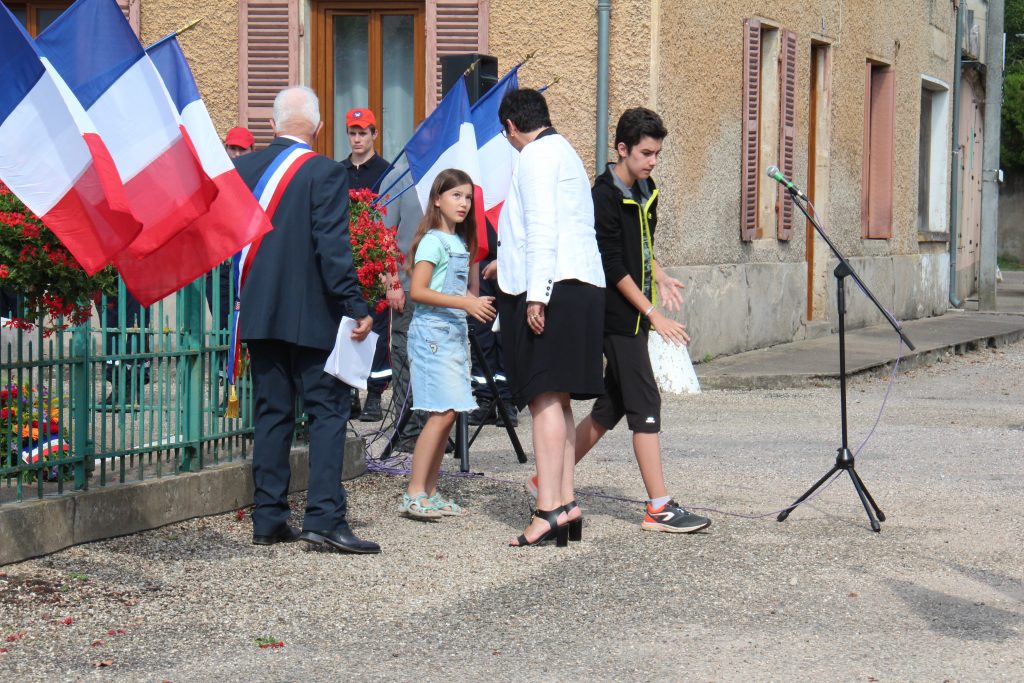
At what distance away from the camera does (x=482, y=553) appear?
6.33 m

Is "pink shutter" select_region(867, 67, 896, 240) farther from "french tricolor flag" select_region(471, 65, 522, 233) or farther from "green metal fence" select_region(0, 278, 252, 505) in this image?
"green metal fence" select_region(0, 278, 252, 505)

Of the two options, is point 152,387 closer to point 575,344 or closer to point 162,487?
point 162,487

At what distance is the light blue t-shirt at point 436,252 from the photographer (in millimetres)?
7035

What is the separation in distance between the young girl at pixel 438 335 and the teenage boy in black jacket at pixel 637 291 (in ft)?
1.94

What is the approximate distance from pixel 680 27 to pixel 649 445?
25.8ft

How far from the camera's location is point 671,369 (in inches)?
495

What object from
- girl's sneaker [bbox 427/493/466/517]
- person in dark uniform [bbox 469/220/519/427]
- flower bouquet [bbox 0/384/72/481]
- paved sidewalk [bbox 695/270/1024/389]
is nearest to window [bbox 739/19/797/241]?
paved sidewalk [bbox 695/270/1024/389]

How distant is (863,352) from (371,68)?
546 cm

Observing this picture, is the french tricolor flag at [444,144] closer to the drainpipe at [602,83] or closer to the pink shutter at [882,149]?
the drainpipe at [602,83]

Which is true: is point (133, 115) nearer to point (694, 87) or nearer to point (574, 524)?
point (574, 524)

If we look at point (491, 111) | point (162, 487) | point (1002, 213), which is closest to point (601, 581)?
point (162, 487)

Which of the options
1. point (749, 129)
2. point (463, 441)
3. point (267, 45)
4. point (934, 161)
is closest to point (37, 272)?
point (463, 441)

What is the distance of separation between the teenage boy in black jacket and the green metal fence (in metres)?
1.71

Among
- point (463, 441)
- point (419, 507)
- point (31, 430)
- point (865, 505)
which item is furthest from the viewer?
point (463, 441)
